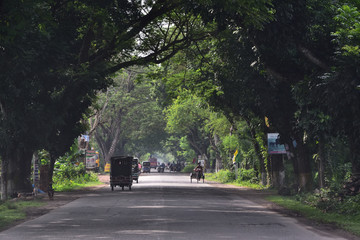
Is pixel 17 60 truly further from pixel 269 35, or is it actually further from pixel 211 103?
pixel 211 103

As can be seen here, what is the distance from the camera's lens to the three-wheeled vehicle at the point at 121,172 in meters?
33.8

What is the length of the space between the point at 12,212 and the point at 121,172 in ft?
53.4

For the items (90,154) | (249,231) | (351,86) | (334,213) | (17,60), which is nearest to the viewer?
(249,231)

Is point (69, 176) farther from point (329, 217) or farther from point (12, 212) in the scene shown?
point (329, 217)

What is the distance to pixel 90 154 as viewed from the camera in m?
49.1

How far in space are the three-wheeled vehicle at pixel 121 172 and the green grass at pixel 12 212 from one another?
11344mm

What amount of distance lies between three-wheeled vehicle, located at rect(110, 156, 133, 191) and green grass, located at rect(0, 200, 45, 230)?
447 inches

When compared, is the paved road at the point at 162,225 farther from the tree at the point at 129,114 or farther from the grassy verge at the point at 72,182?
the tree at the point at 129,114

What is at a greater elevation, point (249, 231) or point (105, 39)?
point (105, 39)

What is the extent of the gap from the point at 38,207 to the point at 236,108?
49.3ft

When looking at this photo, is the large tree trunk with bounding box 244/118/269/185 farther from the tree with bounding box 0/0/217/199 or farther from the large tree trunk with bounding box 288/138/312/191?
the tree with bounding box 0/0/217/199

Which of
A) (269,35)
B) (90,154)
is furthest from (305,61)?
(90,154)

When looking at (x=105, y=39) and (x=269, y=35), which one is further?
(x=105, y=39)

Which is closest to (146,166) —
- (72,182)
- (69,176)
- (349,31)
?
(69,176)
